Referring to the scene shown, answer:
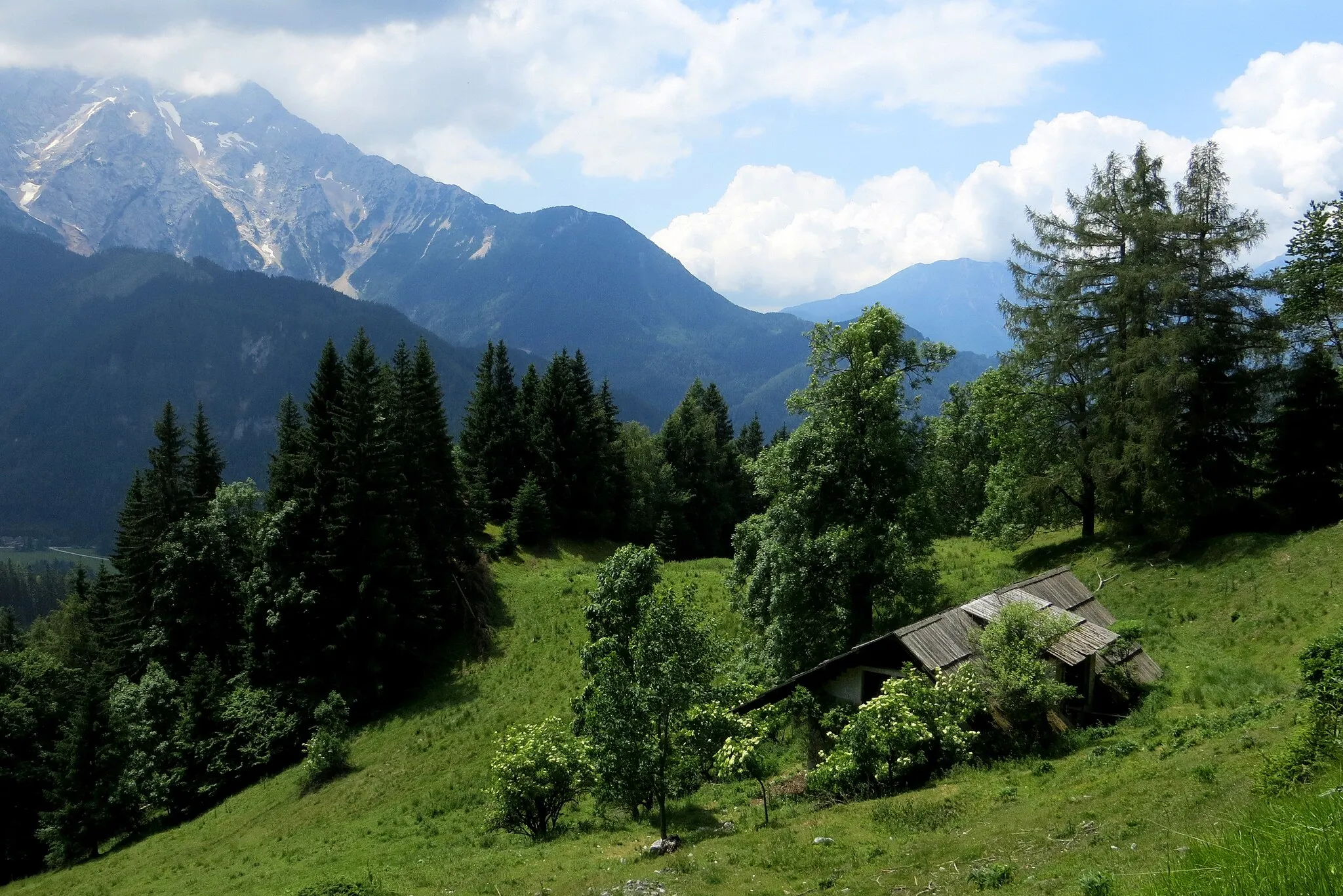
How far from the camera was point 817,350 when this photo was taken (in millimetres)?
27375

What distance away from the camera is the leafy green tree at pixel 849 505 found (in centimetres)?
2623

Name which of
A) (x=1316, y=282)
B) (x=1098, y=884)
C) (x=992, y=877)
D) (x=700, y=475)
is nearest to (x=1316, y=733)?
(x=1098, y=884)

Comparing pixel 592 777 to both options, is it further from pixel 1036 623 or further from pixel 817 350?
pixel 817 350

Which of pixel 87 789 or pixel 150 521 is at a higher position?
pixel 150 521

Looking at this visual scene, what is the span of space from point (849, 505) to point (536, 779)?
13.1 metres

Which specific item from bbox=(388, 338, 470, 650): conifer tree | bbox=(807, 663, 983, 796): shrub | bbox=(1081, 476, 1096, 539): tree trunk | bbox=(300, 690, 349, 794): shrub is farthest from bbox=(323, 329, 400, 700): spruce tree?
bbox=(1081, 476, 1096, 539): tree trunk

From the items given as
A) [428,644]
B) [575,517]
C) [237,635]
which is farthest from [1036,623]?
[575,517]

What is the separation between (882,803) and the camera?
672 inches

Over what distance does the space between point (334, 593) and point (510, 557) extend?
18145mm

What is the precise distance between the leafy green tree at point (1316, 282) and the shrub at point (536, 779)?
100 ft

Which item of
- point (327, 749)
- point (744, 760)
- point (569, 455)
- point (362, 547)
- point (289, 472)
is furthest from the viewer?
point (569, 455)

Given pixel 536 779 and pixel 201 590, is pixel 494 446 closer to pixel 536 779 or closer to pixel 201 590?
pixel 201 590

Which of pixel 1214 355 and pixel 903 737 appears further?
pixel 1214 355

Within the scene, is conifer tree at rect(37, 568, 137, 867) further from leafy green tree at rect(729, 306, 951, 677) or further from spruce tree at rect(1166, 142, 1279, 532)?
spruce tree at rect(1166, 142, 1279, 532)
